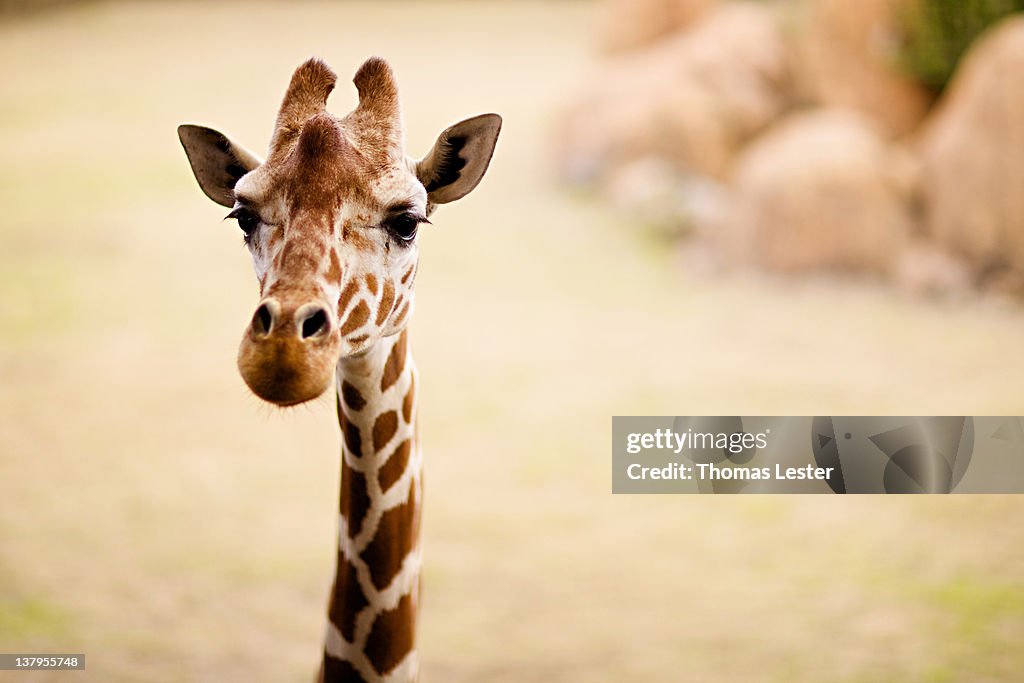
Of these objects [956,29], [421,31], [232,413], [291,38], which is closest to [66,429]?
[232,413]

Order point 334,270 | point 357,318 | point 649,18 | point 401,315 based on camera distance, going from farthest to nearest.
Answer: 1. point 649,18
2. point 401,315
3. point 357,318
4. point 334,270

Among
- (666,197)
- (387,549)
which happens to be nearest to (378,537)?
(387,549)

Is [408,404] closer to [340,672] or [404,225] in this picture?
[404,225]

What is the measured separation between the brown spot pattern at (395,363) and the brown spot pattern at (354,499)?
23cm

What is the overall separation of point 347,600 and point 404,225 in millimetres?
915

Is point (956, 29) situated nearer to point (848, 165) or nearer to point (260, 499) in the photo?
point (848, 165)

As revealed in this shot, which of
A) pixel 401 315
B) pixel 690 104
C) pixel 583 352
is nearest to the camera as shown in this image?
pixel 401 315

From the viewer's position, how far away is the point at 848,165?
7.44 m

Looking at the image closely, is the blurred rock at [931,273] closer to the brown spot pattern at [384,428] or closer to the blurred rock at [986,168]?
the blurred rock at [986,168]

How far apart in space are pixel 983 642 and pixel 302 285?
318cm

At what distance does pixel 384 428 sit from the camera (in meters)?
2.32

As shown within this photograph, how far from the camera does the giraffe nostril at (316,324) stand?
1.79m

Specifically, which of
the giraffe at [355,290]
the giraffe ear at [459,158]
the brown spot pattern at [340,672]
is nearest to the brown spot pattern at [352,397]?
the giraffe at [355,290]

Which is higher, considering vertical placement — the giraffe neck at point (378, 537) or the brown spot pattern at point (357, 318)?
the brown spot pattern at point (357, 318)
